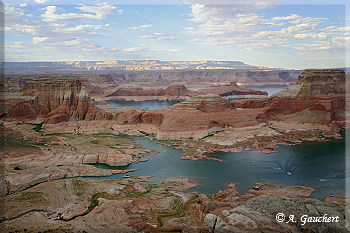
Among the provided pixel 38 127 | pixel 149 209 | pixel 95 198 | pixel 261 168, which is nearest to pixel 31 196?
pixel 95 198

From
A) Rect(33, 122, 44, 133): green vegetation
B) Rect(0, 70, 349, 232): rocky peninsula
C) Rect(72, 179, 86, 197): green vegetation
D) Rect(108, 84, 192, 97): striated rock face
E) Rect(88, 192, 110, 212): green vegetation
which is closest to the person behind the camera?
Rect(0, 70, 349, 232): rocky peninsula

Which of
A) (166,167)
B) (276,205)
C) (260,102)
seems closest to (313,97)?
(260,102)

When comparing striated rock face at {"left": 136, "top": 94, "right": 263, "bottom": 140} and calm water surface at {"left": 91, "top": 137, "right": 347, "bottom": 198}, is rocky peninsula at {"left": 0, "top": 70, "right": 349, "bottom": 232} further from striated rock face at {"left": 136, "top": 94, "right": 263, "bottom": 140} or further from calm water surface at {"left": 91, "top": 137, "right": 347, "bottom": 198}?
calm water surface at {"left": 91, "top": 137, "right": 347, "bottom": 198}

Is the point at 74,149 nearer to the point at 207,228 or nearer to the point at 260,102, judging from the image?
the point at 207,228

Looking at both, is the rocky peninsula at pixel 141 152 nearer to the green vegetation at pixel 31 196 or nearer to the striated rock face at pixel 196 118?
the green vegetation at pixel 31 196

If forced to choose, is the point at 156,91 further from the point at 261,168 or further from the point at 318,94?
the point at 261,168

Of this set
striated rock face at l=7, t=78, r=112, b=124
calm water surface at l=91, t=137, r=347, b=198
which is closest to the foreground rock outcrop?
calm water surface at l=91, t=137, r=347, b=198
